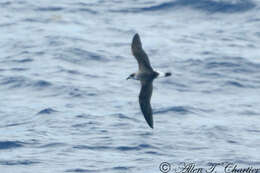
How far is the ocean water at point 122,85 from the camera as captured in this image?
54.4ft

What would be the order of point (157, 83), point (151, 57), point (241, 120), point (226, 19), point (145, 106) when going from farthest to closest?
point (226, 19) < point (151, 57) < point (157, 83) < point (241, 120) < point (145, 106)

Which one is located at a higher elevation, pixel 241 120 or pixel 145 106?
pixel 145 106

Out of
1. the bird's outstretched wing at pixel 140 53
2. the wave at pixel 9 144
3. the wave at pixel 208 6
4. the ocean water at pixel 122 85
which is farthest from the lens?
the wave at pixel 208 6

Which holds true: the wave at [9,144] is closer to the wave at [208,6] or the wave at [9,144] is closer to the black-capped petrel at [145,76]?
the black-capped petrel at [145,76]

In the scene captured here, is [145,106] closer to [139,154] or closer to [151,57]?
[139,154]

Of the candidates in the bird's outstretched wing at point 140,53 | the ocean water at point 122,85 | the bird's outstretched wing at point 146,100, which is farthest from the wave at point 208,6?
the bird's outstretched wing at point 140,53

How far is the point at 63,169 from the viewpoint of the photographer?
51.8 ft

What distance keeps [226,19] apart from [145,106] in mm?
9922

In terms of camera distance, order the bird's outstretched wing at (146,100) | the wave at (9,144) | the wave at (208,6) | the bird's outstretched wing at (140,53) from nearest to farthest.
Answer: the bird's outstretched wing at (140,53)
the bird's outstretched wing at (146,100)
the wave at (9,144)
the wave at (208,6)

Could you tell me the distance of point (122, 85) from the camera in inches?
789

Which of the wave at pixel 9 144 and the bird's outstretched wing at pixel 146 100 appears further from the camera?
the wave at pixel 9 144

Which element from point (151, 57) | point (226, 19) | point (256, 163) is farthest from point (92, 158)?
point (226, 19)

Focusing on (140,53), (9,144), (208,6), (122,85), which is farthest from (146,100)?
(208,6)

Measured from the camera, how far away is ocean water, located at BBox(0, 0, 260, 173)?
16.6 m
